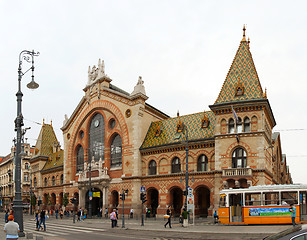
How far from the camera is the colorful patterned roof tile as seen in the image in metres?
75.4

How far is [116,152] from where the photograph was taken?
5275 centimetres

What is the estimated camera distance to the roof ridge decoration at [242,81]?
40125 mm

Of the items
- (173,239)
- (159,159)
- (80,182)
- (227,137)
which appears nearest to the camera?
(173,239)

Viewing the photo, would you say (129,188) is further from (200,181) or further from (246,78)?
(246,78)

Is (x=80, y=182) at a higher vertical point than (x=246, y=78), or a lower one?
lower

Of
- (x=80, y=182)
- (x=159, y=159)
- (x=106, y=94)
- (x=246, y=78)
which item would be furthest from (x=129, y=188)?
(x=246, y=78)

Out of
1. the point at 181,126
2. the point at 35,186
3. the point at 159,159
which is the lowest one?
the point at 35,186

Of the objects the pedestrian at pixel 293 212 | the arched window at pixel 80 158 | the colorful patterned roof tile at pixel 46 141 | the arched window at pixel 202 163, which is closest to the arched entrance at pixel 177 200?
the arched window at pixel 202 163

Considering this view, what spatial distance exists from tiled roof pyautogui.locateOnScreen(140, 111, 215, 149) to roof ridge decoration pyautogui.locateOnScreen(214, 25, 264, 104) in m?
4.56

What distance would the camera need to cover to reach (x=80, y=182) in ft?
183

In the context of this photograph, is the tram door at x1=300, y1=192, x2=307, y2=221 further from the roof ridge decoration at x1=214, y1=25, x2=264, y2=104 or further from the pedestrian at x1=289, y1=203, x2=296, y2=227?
the roof ridge decoration at x1=214, y1=25, x2=264, y2=104

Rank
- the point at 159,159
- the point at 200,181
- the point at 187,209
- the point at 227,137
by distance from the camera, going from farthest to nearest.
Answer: the point at 159,159
the point at 200,181
the point at 227,137
the point at 187,209

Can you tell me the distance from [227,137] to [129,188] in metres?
15.5

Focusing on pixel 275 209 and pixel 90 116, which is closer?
pixel 275 209
